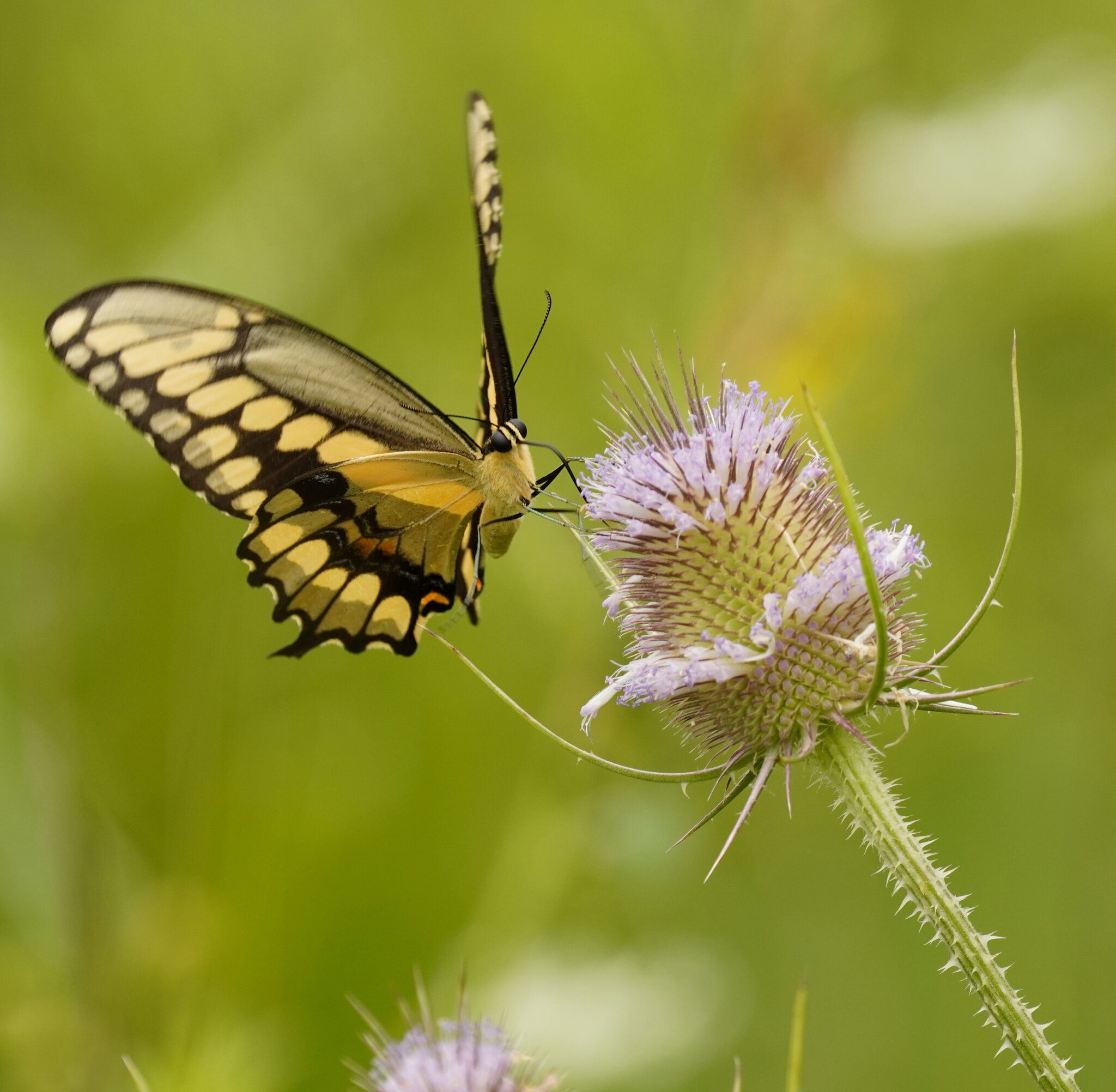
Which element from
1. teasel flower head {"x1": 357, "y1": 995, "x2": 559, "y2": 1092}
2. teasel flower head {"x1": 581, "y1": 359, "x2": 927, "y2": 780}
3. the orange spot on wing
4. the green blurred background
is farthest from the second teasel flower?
the orange spot on wing

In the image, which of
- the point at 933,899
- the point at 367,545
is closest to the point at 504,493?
the point at 367,545

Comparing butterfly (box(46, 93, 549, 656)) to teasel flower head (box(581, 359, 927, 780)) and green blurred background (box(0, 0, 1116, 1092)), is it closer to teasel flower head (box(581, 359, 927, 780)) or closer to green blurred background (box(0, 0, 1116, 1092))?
green blurred background (box(0, 0, 1116, 1092))

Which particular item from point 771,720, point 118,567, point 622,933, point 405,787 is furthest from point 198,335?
point 622,933

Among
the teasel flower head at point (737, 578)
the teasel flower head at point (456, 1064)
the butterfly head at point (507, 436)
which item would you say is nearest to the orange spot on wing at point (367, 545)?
the butterfly head at point (507, 436)

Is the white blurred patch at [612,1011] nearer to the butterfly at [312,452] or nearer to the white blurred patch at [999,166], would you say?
the butterfly at [312,452]

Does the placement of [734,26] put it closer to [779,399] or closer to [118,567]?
[779,399]

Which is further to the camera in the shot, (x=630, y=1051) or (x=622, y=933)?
(x=622, y=933)

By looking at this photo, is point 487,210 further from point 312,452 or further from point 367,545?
point 367,545
